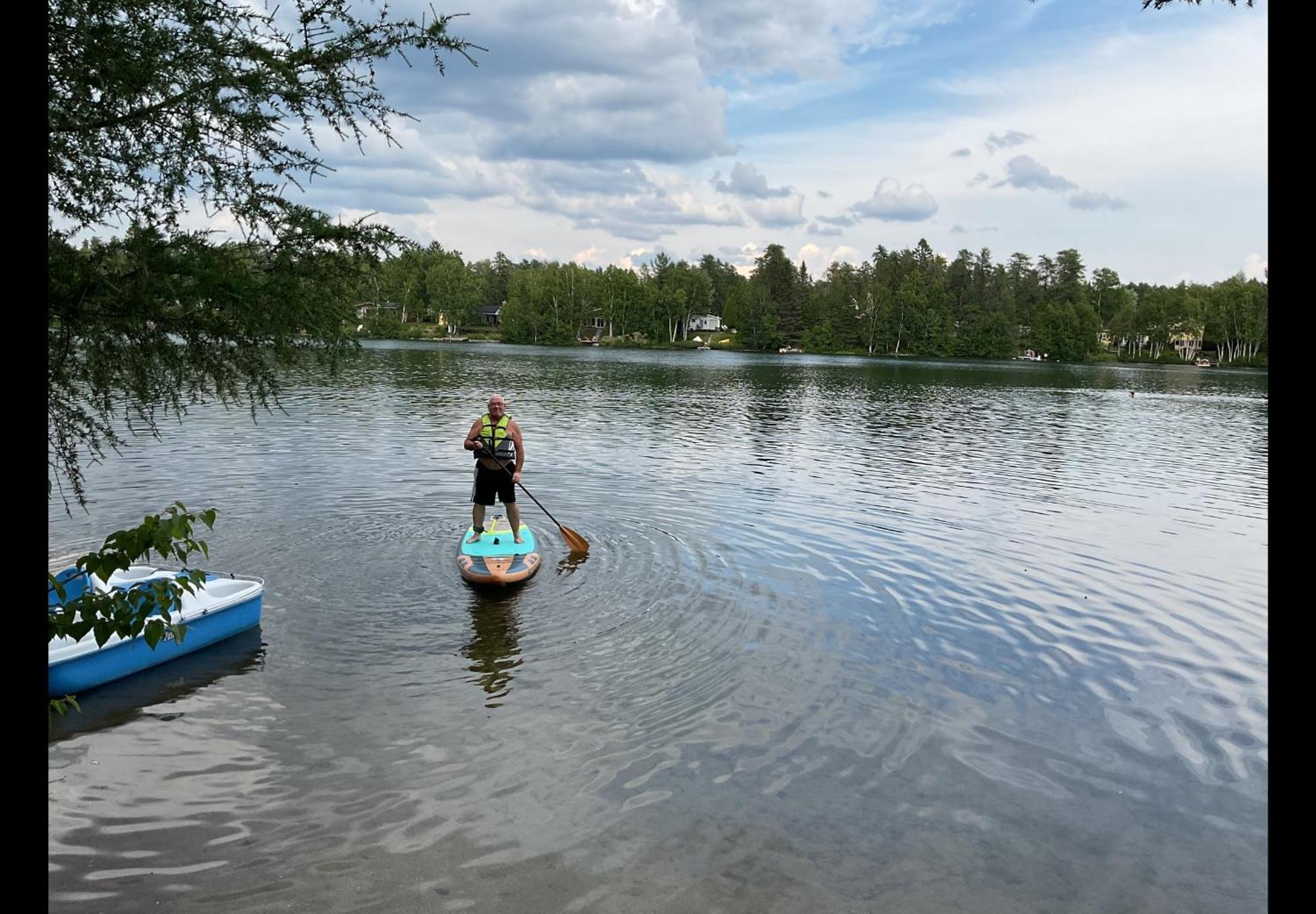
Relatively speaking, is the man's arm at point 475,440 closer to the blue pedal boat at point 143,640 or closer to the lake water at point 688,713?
the lake water at point 688,713

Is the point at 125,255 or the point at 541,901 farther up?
the point at 125,255

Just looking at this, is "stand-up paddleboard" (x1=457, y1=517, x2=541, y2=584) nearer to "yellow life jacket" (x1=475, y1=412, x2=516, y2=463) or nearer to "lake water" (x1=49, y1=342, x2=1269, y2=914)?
"lake water" (x1=49, y1=342, x2=1269, y2=914)

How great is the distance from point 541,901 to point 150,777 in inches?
134

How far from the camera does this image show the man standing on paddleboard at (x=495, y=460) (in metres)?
13.4

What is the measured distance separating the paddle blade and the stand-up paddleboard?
839 millimetres

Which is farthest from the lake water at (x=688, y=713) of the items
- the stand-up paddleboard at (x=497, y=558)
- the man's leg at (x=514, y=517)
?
the man's leg at (x=514, y=517)

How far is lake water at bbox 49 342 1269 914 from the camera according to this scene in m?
6.13

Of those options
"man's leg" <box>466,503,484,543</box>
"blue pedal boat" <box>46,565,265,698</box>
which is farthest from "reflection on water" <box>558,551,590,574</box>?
"blue pedal boat" <box>46,565,265,698</box>

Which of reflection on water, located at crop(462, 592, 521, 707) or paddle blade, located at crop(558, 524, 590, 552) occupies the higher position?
paddle blade, located at crop(558, 524, 590, 552)

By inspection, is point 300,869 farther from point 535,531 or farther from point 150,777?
point 535,531

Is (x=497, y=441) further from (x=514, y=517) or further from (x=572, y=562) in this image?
(x=572, y=562)

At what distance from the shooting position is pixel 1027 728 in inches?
336

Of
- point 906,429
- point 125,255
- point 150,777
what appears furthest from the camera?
point 906,429
